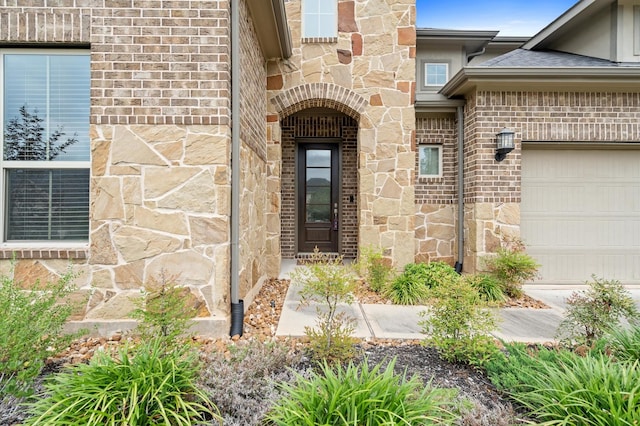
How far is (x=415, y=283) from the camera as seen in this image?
430 cm

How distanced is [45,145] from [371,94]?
13.8ft

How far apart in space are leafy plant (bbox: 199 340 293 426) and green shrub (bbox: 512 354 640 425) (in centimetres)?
144

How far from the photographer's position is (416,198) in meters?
6.05

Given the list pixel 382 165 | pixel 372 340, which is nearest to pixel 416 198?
pixel 382 165

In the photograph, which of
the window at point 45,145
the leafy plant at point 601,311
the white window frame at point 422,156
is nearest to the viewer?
the leafy plant at point 601,311

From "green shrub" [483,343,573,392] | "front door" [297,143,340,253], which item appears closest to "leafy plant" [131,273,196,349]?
"green shrub" [483,343,573,392]

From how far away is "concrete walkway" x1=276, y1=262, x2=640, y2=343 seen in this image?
10.2 ft

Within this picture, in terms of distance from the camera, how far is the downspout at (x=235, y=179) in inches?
120

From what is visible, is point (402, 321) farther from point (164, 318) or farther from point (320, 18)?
point (320, 18)

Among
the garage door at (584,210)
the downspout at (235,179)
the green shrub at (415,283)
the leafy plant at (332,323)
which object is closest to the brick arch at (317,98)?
the downspout at (235,179)

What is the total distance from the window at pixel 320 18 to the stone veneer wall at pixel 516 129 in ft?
8.24

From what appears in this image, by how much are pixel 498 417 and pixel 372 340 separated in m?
1.31

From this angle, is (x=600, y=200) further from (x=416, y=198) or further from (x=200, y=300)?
(x=200, y=300)

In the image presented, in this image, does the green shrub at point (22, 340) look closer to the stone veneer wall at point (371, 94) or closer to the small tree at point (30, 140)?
the small tree at point (30, 140)
